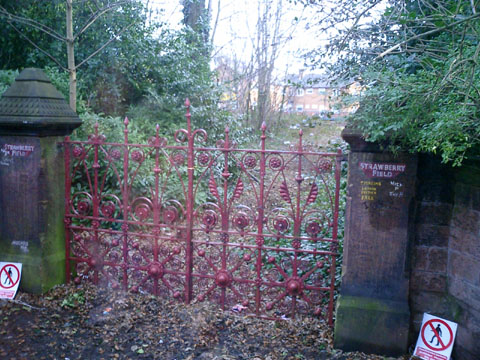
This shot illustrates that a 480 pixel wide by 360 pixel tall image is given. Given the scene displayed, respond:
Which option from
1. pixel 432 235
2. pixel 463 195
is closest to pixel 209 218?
pixel 432 235

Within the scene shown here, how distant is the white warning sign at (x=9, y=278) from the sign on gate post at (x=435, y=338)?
3966 millimetres

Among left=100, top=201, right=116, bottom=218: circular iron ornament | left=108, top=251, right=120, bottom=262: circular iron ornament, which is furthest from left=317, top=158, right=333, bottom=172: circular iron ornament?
left=108, top=251, right=120, bottom=262: circular iron ornament

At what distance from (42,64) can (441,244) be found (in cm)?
831

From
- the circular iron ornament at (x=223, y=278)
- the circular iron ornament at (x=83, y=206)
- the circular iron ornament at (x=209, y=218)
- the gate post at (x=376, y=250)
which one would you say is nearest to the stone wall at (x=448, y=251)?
the gate post at (x=376, y=250)

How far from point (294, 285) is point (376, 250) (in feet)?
2.91

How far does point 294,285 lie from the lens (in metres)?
4.30

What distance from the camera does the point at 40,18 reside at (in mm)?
8711

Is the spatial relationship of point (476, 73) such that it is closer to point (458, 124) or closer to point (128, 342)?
point (458, 124)

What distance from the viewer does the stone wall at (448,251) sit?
3.58 m

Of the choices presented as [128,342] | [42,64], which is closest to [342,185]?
[128,342]

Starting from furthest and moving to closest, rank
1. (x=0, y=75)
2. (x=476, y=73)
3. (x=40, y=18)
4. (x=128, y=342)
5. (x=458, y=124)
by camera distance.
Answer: (x=40, y=18)
(x=0, y=75)
(x=128, y=342)
(x=476, y=73)
(x=458, y=124)

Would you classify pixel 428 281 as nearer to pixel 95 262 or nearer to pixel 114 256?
pixel 114 256

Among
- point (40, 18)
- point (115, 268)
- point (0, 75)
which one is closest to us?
point (115, 268)

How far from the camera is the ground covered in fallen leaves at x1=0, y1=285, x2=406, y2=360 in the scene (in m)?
3.93
